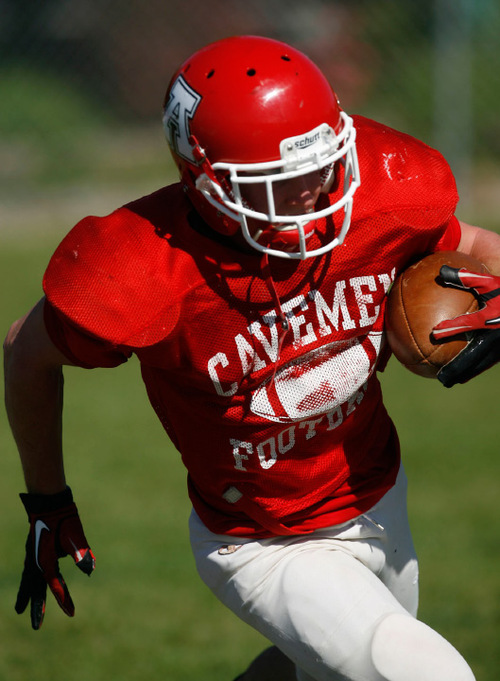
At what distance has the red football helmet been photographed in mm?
2172

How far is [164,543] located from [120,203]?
250 inches

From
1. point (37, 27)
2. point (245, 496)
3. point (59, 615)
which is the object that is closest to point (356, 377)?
point (245, 496)

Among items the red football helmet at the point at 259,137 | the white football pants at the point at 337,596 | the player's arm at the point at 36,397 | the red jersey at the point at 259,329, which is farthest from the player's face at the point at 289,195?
the white football pants at the point at 337,596

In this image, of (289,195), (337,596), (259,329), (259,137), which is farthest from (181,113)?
(337,596)

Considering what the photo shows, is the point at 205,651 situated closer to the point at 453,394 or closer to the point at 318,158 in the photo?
the point at 318,158

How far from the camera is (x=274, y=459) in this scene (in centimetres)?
250

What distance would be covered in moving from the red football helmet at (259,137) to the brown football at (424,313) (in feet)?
0.84

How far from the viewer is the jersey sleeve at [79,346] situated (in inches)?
90.0

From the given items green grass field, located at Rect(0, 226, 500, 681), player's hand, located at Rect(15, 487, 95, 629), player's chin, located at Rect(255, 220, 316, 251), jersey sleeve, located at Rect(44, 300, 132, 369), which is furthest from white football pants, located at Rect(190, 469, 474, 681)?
green grass field, located at Rect(0, 226, 500, 681)

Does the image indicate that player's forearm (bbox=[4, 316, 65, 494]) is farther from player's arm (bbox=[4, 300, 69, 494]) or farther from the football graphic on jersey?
the football graphic on jersey

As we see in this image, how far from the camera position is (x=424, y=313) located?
237 centimetres

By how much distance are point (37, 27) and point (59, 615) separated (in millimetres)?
8168

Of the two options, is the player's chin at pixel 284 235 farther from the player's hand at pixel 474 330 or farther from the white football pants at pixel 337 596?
the white football pants at pixel 337 596

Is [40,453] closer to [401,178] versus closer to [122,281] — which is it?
[122,281]
